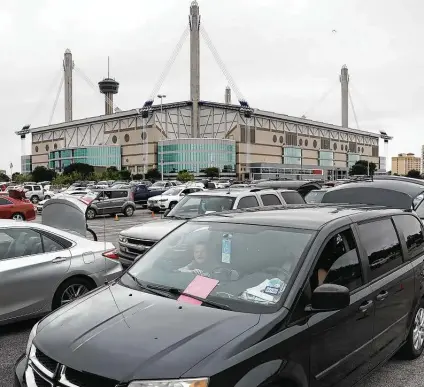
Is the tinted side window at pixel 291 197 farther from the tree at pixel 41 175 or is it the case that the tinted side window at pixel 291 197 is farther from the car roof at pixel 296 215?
the tree at pixel 41 175

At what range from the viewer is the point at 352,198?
8219mm

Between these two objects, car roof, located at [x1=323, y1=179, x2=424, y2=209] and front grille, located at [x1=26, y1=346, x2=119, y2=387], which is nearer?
front grille, located at [x1=26, y1=346, x2=119, y2=387]

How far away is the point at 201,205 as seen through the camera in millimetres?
9875

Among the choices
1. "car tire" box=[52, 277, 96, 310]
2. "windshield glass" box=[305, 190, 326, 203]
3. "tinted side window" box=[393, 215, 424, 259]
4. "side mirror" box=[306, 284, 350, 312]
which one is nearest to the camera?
"side mirror" box=[306, 284, 350, 312]

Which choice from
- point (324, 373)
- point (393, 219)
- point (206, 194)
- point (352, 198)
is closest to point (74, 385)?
point (324, 373)

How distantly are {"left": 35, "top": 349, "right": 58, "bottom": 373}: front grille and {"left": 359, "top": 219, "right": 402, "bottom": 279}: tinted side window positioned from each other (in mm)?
2561

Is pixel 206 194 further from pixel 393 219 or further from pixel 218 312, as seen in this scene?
pixel 218 312

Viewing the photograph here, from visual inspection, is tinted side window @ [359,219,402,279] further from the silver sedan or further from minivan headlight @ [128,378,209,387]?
the silver sedan

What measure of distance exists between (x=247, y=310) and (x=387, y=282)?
5.53ft

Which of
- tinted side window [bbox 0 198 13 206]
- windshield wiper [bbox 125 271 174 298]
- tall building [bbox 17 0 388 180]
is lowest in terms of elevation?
tinted side window [bbox 0 198 13 206]

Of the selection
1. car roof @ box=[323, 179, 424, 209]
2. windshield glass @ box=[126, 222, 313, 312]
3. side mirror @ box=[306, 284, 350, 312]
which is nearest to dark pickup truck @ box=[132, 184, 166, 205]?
car roof @ box=[323, 179, 424, 209]

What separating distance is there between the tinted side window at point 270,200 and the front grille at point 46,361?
295 inches

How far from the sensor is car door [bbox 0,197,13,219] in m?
19.3

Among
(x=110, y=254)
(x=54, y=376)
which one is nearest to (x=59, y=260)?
(x=110, y=254)
